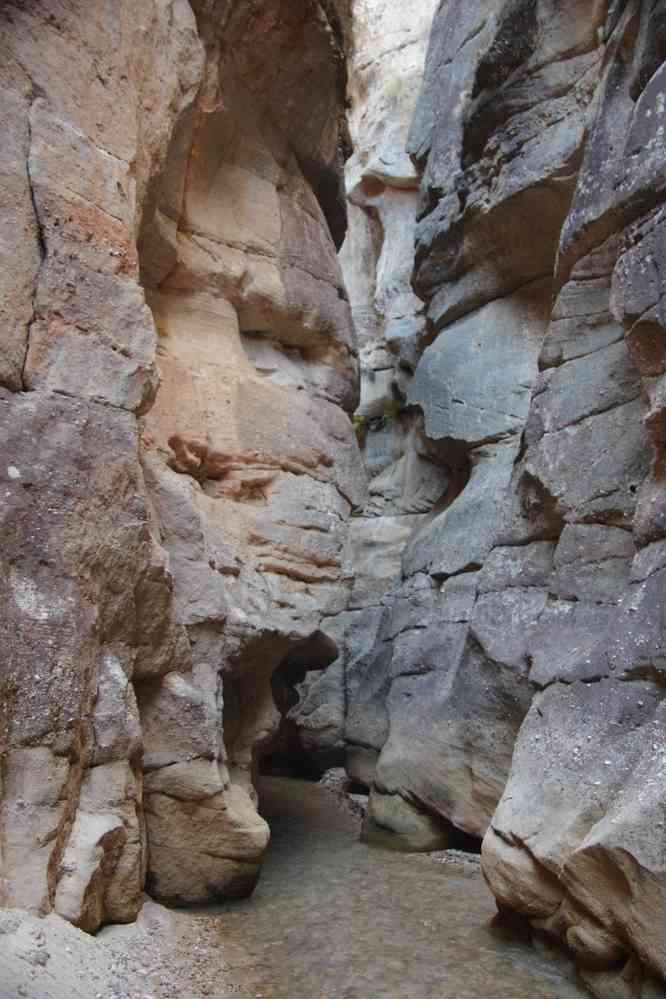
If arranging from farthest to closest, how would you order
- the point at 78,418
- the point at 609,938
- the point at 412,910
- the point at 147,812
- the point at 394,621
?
the point at 394,621 → the point at 412,910 → the point at 147,812 → the point at 78,418 → the point at 609,938

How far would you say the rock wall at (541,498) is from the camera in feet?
16.5

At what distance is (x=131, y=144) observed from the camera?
236 inches

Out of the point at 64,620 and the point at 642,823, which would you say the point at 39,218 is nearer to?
the point at 64,620

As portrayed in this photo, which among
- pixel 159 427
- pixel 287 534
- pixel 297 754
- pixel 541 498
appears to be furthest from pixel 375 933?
pixel 297 754

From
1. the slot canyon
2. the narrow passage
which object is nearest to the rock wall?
the slot canyon

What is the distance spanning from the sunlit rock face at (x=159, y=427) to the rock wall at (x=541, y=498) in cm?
203

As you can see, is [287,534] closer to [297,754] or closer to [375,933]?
[375,933]

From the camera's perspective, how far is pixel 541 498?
704 cm

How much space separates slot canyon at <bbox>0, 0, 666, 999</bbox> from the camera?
478 centimetres

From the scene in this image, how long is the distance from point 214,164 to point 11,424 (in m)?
4.53

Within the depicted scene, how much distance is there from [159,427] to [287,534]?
1.61 meters

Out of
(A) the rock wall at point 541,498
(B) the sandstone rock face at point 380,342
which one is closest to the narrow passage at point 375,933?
(A) the rock wall at point 541,498

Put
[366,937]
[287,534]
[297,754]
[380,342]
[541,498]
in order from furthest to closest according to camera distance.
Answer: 1. [380,342]
2. [297,754]
3. [287,534]
4. [541,498]
5. [366,937]

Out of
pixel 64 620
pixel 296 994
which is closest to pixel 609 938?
pixel 296 994
